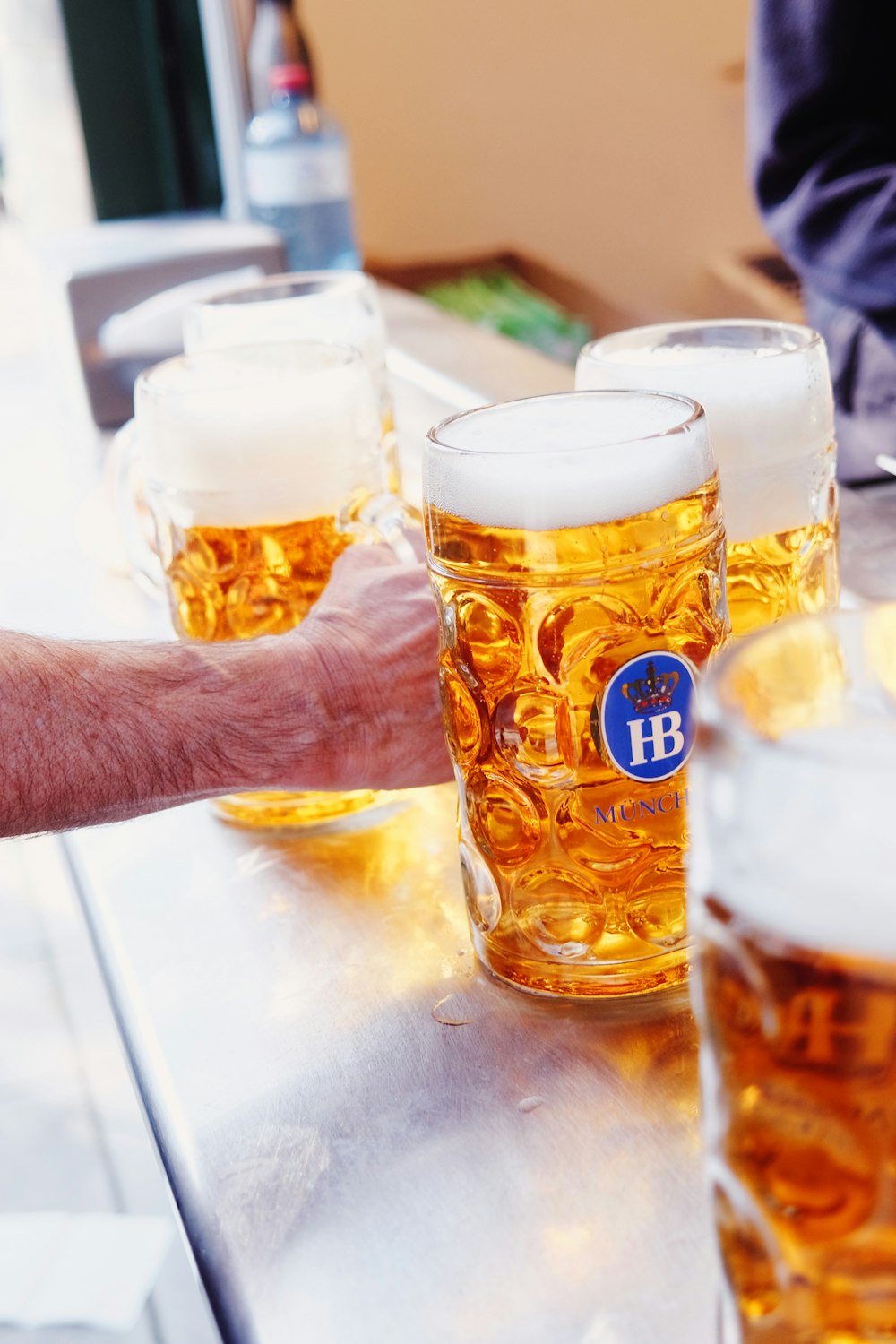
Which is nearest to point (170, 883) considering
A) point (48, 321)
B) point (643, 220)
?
point (48, 321)

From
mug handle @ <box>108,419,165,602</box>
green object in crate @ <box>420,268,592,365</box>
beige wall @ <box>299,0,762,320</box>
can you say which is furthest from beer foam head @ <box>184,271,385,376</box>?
beige wall @ <box>299,0,762,320</box>

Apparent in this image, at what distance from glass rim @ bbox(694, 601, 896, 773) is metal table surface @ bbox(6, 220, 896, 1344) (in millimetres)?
214

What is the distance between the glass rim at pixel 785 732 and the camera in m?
0.33

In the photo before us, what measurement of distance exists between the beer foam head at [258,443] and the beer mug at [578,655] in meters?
0.19

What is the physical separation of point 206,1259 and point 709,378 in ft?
1.52

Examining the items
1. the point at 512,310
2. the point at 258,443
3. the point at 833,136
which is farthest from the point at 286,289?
the point at 512,310

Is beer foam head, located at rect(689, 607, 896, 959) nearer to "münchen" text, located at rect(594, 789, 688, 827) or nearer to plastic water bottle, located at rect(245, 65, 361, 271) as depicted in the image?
"münchen" text, located at rect(594, 789, 688, 827)

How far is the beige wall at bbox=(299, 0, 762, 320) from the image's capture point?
341 cm

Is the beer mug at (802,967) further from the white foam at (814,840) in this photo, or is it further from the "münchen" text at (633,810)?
the "münchen" text at (633,810)

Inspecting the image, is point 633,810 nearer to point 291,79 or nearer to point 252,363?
point 252,363

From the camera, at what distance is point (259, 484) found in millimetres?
790

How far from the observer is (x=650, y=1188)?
1.67 ft

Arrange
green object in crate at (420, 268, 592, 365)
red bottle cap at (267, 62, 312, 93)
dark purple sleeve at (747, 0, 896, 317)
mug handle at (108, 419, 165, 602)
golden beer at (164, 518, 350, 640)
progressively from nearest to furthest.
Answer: golden beer at (164, 518, 350, 640)
mug handle at (108, 419, 165, 602)
dark purple sleeve at (747, 0, 896, 317)
red bottle cap at (267, 62, 312, 93)
green object in crate at (420, 268, 592, 365)

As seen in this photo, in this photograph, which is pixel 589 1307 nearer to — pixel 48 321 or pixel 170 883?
pixel 170 883
